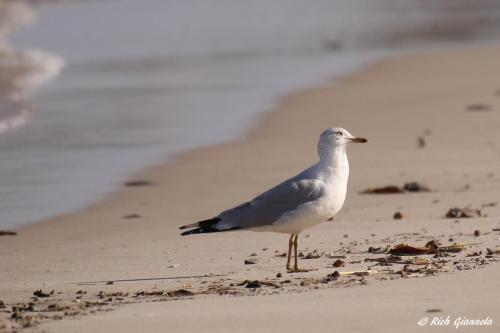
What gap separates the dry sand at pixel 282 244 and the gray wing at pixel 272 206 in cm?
30

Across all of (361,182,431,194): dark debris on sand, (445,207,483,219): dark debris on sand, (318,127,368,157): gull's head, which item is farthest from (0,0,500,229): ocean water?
(445,207,483,219): dark debris on sand

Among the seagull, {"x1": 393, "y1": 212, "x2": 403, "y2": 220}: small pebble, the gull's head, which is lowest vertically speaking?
the seagull

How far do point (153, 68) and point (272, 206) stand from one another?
510 inches

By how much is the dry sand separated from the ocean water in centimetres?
70

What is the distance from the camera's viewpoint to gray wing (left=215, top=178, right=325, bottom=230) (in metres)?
7.66

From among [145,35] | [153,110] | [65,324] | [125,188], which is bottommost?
[65,324]

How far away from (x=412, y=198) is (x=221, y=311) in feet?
13.0

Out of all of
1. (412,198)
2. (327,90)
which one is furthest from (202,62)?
(412,198)

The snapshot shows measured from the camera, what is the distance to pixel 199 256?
27.1ft

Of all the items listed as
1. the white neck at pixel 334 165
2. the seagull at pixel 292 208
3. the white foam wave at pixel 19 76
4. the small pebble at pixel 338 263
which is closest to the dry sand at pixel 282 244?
the small pebble at pixel 338 263

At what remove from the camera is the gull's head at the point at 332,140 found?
26.1 feet

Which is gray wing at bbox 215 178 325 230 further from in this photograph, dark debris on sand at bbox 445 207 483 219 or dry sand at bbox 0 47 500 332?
dark debris on sand at bbox 445 207 483 219

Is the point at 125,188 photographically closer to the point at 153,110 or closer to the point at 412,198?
the point at 412,198

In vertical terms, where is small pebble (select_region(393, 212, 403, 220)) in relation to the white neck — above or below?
below
